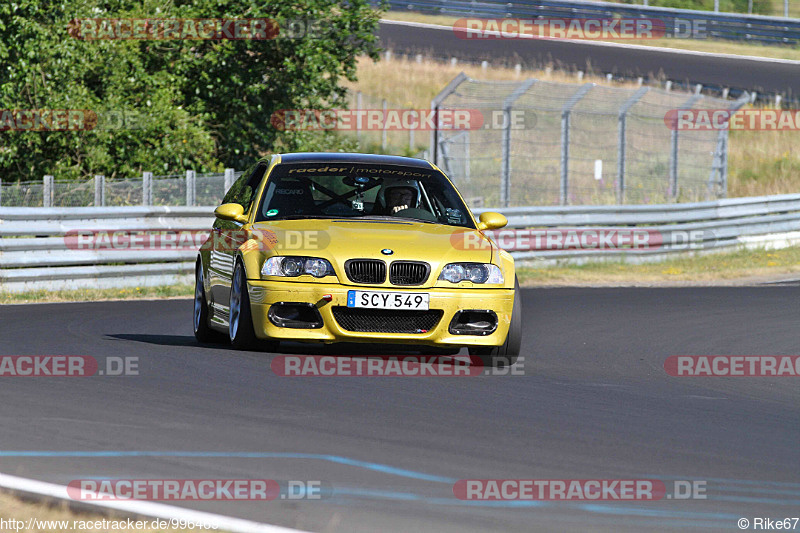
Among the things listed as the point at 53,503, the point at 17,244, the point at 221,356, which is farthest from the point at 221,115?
the point at 53,503

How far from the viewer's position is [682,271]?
22.3 meters

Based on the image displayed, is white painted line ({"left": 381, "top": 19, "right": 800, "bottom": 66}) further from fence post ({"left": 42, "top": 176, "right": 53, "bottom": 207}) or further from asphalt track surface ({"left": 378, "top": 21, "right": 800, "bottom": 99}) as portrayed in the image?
fence post ({"left": 42, "top": 176, "right": 53, "bottom": 207})

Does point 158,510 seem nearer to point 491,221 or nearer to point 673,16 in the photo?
point 491,221

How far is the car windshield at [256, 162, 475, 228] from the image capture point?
33.9 feet

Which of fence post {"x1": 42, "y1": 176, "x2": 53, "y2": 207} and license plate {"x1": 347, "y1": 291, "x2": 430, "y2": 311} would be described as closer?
license plate {"x1": 347, "y1": 291, "x2": 430, "y2": 311}

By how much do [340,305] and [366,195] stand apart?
6.50 feet

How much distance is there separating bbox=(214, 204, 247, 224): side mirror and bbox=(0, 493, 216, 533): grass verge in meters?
5.22

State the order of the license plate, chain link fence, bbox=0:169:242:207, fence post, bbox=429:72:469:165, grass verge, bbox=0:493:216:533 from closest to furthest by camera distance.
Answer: grass verge, bbox=0:493:216:533, the license plate, chain link fence, bbox=0:169:242:207, fence post, bbox=429:72:469:165

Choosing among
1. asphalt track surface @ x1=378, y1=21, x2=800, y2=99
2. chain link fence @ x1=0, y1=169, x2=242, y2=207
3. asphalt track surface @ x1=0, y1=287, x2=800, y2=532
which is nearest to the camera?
asphalt track surface @ x1=0, y1=287, x2=800, y2=532

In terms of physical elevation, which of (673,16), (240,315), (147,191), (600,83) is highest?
(673,16)

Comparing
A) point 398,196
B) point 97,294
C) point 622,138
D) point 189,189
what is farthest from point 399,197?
point 622,138

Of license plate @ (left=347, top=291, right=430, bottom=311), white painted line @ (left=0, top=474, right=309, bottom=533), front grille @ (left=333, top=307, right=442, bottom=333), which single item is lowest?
front grille @ (left=333, top=307, right=442, bottom=333)

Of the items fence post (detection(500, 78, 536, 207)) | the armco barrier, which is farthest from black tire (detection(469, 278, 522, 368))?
fence post (detection(500, 78, 536, 207))

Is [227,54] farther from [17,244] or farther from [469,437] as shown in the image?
[469,437]
